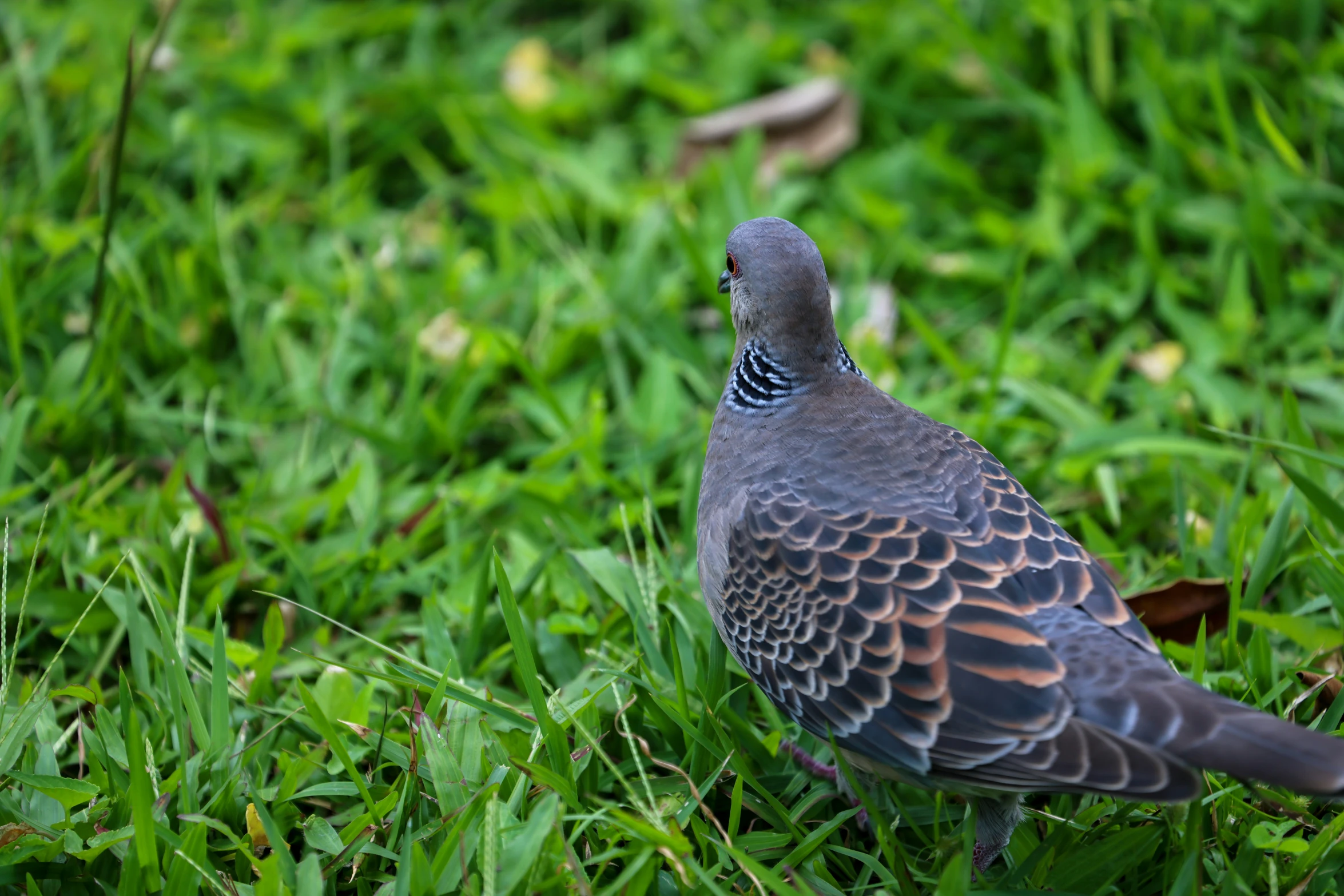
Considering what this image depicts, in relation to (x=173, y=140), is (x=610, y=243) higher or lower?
lower

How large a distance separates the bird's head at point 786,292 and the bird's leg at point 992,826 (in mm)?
1199

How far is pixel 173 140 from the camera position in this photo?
4.96 meters

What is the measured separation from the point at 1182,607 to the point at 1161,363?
1460 millimetres

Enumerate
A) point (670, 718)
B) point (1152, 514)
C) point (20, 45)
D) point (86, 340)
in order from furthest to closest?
point (20, 45)
point (86, 340)
point (1152, 514)
point (670, 718)

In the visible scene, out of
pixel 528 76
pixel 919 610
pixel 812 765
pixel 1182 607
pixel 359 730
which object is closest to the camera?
pixel 919 610

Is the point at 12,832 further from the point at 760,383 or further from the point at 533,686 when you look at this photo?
the point at 760,383

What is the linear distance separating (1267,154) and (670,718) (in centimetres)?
371

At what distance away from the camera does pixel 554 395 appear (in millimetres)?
4109

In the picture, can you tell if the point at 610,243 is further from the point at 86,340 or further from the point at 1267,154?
the point at 1267,154

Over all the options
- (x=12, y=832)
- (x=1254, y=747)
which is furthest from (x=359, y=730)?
(x=1254, y=747)

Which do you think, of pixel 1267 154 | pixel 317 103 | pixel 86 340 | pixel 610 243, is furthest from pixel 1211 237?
pixel 86 340

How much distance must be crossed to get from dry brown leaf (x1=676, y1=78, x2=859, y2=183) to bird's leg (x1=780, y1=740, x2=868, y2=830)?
124 inches

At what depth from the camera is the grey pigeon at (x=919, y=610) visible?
2.17m

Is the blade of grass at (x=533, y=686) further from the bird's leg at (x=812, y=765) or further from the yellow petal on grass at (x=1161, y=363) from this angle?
the yellow petal on grass at (x=1161, y=363)
